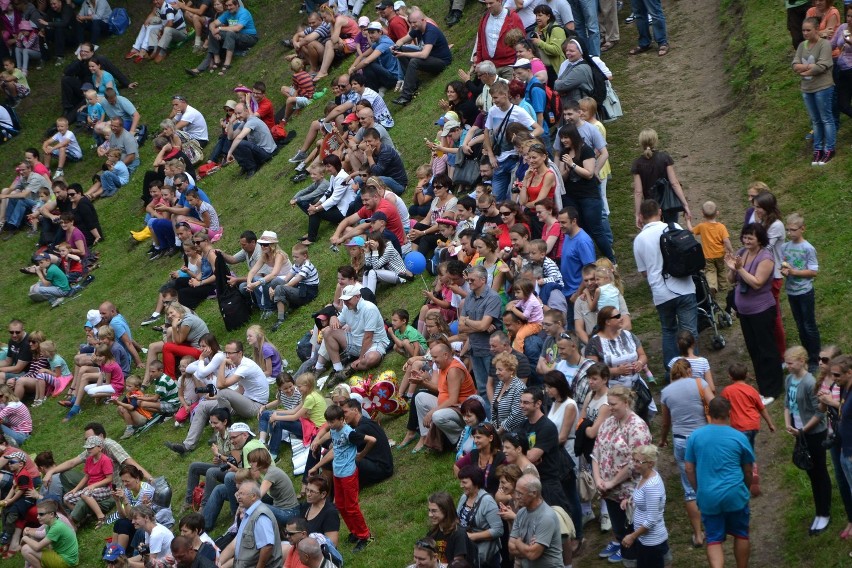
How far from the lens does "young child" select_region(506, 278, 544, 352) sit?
11227mm

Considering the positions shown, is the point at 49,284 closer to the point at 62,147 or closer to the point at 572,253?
the point at 62,147

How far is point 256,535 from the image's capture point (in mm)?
10758

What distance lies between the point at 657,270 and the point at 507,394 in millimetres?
2089

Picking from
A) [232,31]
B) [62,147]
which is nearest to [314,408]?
[62,147]

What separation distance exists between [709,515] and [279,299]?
30.1 feet

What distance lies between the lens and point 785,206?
13461mm

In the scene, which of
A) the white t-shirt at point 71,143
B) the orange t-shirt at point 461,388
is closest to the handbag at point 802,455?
the orange t-shirt at point 461,388

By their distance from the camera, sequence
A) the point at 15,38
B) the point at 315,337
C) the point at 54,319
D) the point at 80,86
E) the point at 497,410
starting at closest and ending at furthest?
the point at 497,410 < the point at 315,337 < the point at 54,319 < the point at 80,86 < the point at 15,38

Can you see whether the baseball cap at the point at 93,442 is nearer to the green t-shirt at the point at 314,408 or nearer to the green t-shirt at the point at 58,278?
the green t-shirt at the point at 314,408

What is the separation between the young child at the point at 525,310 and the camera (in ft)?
36.8

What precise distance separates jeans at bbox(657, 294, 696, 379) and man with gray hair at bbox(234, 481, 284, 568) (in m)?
4.28

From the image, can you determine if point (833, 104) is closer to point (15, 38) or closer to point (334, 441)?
point (334, 441)

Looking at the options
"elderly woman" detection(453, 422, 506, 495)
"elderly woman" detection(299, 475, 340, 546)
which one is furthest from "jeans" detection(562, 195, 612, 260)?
"elderly woman" detection(299, 475, 340, 546)

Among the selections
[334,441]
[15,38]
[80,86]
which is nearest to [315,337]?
[334,441]
